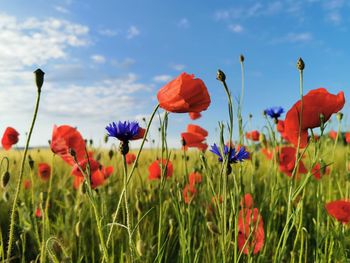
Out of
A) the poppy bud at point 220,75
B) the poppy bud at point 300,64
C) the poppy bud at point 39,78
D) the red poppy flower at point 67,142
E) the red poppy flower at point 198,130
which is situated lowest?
the red poppy flower at point 67,142

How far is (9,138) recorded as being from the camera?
89.3 inches

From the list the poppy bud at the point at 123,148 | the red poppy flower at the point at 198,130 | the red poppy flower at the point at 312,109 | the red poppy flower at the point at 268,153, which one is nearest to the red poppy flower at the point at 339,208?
the red poppy flower at the point at 312,109

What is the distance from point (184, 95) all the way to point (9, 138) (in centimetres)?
161

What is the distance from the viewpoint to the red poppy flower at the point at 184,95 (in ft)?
3.14

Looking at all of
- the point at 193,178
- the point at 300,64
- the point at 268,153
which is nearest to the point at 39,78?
the point at 300,64

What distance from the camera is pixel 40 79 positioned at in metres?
0.92

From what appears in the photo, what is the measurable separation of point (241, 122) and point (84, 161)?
0.55 m

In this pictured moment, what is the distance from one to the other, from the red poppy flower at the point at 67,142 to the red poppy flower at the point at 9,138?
86 cm

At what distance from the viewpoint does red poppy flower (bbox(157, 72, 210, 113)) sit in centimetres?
96

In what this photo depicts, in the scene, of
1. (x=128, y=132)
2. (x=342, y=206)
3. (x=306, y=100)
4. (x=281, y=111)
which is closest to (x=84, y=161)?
(x=128, y=132)

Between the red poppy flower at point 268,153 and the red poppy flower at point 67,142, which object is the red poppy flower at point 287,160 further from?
the red poppy flower at point 67,142

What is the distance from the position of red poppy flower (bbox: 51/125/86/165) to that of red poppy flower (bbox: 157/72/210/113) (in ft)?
1.95

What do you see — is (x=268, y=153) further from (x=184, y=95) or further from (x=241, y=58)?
(x=184, y=95)

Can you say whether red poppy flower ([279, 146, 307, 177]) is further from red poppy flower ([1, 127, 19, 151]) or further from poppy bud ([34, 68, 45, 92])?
red poppy flower ([1, 127, 19, 151])
